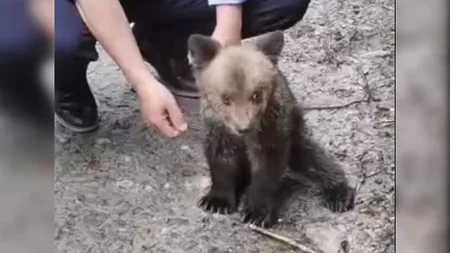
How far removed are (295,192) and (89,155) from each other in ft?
1.23

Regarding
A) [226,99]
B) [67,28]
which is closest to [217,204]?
[226,99]

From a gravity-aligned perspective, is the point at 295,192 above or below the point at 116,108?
below

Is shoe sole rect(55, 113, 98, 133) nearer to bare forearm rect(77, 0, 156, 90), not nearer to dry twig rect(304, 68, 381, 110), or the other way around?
bare forearm rect(77, 0, 156, 90)

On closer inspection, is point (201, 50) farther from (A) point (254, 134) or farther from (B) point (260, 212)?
(B) point (260, 212)

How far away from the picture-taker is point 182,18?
1.06 m

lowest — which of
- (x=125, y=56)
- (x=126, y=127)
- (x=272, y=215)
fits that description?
(x=272, y=215)

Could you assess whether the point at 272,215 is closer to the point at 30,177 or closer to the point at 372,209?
the point at 372,209

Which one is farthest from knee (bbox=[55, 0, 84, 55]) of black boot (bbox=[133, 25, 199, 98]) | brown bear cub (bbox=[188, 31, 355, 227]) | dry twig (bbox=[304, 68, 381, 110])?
dry twig (bbox=[304, 68, 381, 110])

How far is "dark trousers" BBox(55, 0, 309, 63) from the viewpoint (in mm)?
1055

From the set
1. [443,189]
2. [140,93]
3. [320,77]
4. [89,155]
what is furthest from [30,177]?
[443,189]

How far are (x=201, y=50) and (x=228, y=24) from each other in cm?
7

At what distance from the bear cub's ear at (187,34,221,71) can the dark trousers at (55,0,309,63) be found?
1cm

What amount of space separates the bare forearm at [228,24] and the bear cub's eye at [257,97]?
10 cm

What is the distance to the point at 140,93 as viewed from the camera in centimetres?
107
